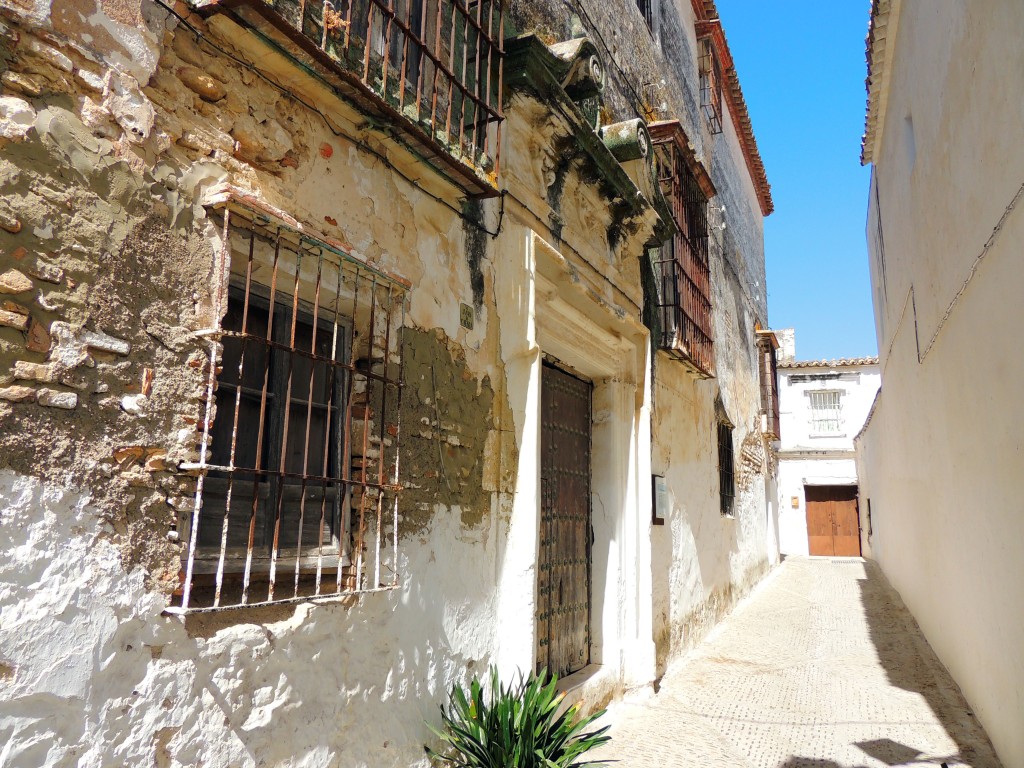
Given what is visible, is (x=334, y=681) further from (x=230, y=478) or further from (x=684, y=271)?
(x=684, y=271)

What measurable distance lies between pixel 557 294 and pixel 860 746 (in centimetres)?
324

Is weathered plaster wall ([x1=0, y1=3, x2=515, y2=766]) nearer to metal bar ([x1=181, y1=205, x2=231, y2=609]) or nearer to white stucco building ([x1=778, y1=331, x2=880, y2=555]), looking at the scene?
metal bar ([x1=181, y1=205, x2=231, y2=609])

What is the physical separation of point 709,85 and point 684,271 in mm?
4371

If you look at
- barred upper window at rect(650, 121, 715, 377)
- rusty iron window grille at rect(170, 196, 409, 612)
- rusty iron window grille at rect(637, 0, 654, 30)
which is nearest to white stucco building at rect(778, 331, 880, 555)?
barred upper window at rect(650, 121, 715, 377)

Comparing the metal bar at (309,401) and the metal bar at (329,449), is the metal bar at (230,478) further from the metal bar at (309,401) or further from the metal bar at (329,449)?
the metal bar at (329,449)

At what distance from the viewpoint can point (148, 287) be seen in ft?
7.50

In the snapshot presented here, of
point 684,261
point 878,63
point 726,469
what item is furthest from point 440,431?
point 726,469

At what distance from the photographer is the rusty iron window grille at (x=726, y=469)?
33.1ft

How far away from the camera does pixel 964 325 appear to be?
4543 millimetres

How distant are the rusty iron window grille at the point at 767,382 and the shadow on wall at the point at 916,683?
187 inches

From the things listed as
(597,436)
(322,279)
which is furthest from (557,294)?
(322,279)

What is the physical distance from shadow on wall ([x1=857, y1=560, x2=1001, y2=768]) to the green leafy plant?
2.00 m

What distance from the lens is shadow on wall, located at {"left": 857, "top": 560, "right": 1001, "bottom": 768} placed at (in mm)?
4297

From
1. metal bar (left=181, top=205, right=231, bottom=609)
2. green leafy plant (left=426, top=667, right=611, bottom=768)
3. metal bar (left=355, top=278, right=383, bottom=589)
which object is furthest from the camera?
green leafy plant (left=426, top=667, right=611, bottom=768)
